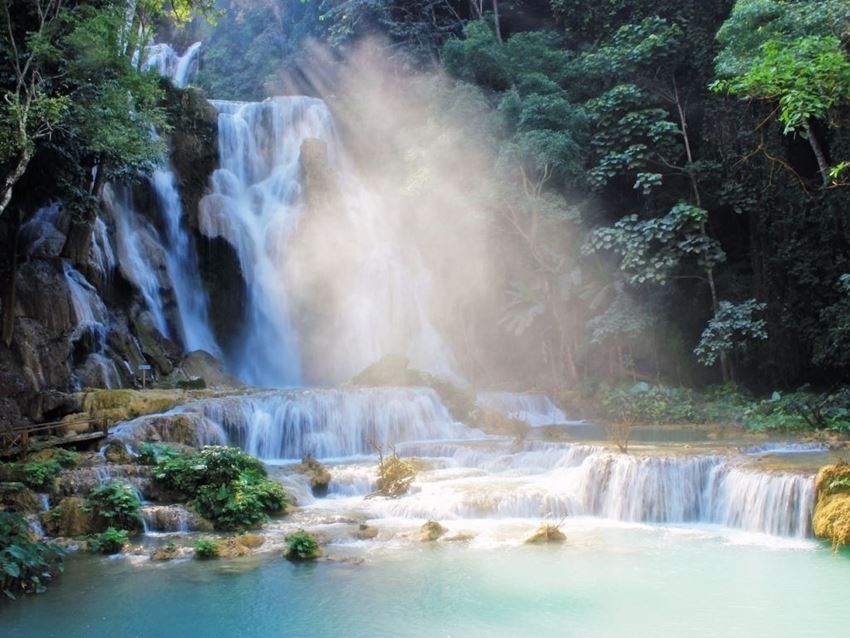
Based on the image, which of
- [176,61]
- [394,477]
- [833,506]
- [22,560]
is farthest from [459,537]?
[176,61]

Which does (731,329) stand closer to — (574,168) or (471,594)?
(574,168)

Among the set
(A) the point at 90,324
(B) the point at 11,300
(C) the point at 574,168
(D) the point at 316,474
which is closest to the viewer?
(D) the point at 316,474

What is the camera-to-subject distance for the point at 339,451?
1780cm

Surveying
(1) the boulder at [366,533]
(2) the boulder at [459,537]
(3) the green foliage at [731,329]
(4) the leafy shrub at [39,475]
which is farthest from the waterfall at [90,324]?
(3) the green foliage at [731,329]

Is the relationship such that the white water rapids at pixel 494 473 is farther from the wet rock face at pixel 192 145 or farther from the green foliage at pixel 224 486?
the wet rock face at pixel 192 145

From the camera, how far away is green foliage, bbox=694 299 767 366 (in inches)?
793

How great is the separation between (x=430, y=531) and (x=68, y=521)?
559 cm

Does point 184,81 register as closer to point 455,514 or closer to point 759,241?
point 759,241

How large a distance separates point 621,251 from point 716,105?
513cm

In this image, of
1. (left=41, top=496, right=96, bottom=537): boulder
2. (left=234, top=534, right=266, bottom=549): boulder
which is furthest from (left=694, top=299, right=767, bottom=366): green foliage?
(left=41, top=496, right=96, bottom=537): boulder

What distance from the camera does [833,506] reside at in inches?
419

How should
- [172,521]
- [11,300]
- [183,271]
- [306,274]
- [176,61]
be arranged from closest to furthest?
1. [172,521]
2. [11,300]
3. [183,271]
4. [306,274]
5. [176,61]

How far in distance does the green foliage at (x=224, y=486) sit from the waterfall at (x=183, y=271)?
38.7 feet

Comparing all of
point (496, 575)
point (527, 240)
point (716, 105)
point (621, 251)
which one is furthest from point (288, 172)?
point (496, 575)
